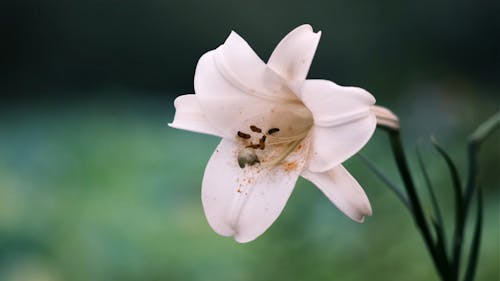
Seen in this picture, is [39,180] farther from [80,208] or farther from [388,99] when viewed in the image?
[388,99]

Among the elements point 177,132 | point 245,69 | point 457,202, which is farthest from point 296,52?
point 177,132

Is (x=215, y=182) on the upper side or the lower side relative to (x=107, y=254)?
upper

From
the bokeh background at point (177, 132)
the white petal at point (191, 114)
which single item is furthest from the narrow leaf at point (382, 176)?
the bokeh background at point (177, 132)

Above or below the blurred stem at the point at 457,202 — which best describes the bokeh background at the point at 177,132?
below

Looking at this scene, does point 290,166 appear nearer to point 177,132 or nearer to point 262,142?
point 262,142

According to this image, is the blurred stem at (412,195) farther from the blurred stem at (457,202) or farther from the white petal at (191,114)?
the white petal at (191,114)

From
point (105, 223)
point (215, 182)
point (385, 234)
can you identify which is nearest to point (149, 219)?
point (105, 223)
